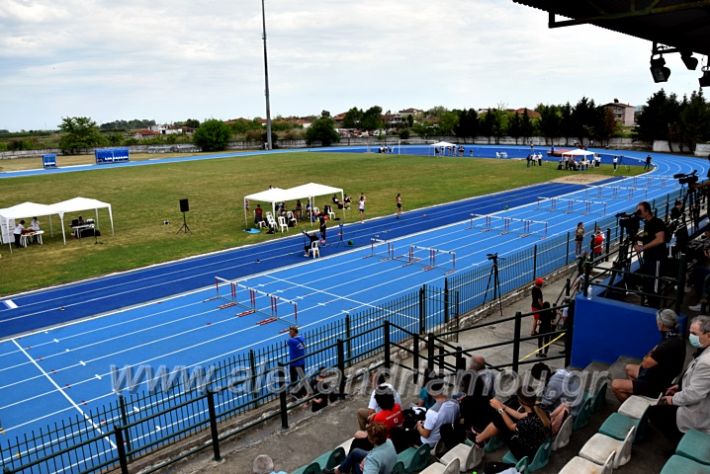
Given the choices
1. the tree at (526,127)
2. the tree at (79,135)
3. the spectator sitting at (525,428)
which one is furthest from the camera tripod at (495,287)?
the tree at (79,135)

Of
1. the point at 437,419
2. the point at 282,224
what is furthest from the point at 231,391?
the point at 282,224

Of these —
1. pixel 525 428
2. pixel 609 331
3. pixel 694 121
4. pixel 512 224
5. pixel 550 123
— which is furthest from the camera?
pixel 550 123

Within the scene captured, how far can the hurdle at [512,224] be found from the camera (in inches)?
1013

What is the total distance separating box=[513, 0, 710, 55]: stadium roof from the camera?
7230 millimetres

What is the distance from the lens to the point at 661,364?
240 inches

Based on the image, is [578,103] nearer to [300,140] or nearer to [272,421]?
[300,140]

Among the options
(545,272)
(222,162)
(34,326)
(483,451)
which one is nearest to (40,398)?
(34,326)

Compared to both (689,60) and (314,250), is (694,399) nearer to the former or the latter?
(689,60)

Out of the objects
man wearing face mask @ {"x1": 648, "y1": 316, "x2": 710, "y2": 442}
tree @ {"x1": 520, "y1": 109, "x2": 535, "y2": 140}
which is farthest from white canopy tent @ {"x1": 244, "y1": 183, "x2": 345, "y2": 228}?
tree @ {"x1": 520, "y1": 109, "x2": 535, "y2": 140}

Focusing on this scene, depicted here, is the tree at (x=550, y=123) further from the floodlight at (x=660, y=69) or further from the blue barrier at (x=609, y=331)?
the blue barrier at (x=609, y=331)

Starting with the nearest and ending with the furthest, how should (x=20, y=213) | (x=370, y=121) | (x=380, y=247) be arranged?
(x=380, y=247)
(x=20, y=213)
(x=370, y=121)

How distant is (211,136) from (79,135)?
94.3 ft

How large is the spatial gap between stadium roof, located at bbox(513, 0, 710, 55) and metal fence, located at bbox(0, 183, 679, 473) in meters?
5.73

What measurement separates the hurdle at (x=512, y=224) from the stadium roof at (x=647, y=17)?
1463 centimetres
